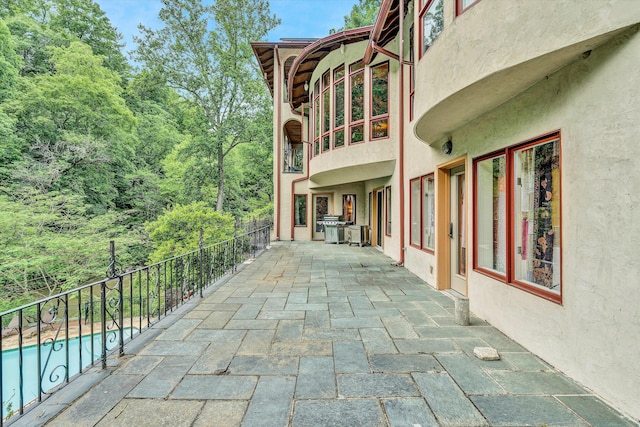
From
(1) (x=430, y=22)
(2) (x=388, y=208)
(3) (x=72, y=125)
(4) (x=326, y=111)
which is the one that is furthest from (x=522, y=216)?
(3) (x=72, y=125)

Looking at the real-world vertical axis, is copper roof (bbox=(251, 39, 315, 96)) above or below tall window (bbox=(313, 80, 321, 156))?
above

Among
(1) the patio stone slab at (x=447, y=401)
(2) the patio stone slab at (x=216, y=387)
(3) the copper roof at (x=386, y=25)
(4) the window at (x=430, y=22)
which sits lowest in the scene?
(2) the patio stone slab at (x=216, y=387)

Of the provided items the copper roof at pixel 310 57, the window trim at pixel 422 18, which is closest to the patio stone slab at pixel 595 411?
the window trim at pixel 422 18

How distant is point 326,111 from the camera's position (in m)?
9.48

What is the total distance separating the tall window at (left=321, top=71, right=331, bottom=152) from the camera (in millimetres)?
9273

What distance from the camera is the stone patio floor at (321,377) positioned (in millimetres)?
1932

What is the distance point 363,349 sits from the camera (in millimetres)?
2885

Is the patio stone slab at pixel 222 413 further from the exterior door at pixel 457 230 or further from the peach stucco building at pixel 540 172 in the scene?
the exterior door at pixel 457 230

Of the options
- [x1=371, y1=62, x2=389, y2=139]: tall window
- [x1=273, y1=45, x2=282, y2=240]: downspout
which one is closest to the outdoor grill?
[x1=273, y1=45, x2=282, y2=240]: downspout

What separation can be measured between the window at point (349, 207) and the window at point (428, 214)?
6183 millimetres

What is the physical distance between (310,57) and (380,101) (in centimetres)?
337

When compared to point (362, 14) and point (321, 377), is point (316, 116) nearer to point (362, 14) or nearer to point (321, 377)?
point (321, 377)

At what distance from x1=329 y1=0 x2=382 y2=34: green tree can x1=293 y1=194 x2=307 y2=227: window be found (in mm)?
10101

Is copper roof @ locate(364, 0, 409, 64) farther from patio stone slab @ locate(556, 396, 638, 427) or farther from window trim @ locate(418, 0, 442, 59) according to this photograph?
patio stone slab @ locate(556, 396, 638, 427)
